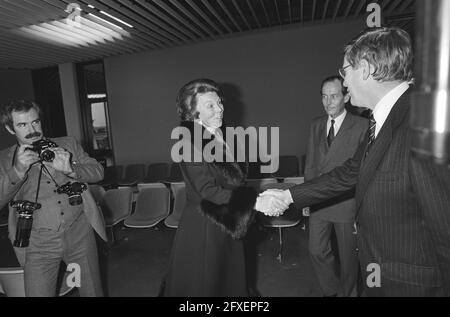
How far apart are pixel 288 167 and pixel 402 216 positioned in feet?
18.3

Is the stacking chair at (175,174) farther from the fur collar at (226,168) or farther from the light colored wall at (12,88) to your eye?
the fur collar at (226,168)

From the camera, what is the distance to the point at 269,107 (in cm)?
750

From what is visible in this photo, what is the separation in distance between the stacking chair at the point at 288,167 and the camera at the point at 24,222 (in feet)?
17.5

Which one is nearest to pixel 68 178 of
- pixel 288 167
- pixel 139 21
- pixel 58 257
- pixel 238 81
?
pixel 58 257

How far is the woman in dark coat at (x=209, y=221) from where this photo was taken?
6.80 feet

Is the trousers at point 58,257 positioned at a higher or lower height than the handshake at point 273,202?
lower

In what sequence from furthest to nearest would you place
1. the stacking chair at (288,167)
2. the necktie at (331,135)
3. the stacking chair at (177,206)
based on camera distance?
the stacking chair at (288,167) → the stacking chair at (177,206) → the necktie at (331,135)

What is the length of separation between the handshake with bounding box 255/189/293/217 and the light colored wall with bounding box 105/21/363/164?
526 centimetres

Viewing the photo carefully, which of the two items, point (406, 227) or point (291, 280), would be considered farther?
point (291, 280)

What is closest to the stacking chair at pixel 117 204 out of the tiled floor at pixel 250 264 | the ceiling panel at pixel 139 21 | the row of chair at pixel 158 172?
the tiled floor at pixel 250 264

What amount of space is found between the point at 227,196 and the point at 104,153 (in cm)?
841

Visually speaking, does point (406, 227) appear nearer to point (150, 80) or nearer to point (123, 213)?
point (123, 213)
